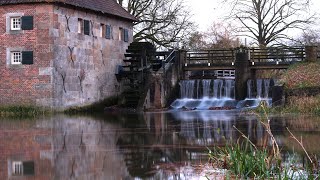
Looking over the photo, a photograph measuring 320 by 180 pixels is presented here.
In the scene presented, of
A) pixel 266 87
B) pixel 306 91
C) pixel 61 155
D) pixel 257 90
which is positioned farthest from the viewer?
pixel 257 90

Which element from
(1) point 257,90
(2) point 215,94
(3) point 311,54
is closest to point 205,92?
(2) point 215,94

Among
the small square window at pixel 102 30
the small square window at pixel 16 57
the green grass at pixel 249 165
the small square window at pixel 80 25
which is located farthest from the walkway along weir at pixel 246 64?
the green grass at pixel 249 165

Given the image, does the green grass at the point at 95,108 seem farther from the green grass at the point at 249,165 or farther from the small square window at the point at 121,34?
the green grass at the point at 249,165

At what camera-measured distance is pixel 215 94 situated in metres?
34.8

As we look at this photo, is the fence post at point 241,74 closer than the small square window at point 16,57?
No

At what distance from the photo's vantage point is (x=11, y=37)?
98.2ft

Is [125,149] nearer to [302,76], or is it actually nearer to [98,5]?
[302,76]

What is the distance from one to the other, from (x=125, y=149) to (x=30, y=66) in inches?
707

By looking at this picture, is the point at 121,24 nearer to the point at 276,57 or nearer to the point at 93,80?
the point at 93,80

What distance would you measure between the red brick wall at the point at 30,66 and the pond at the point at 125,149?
428 inches

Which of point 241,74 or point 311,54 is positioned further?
point 241,74

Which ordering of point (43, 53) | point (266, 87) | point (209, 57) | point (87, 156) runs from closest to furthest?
1. point (87, 156)
2. point (43, 53)
3. point (266, 87)
4. point (209, 57)

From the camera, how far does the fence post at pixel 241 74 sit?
34.4 meters

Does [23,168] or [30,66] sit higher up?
[30,66]
